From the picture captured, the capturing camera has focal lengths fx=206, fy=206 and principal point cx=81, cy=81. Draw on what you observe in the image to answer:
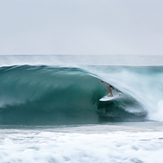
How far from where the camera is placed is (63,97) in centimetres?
297

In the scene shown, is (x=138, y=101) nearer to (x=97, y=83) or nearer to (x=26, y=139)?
(x=97, y=83)

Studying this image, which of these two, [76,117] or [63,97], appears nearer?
[76,117]

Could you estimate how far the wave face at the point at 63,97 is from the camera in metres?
2.55

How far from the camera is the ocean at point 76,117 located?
4.52 ft

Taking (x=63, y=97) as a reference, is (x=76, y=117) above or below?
below

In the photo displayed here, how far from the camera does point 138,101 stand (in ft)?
9.07

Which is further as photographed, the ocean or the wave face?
the wave face

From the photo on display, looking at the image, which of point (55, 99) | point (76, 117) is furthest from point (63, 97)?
point (76, 117)

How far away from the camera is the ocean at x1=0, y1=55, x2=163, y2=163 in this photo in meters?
1.38

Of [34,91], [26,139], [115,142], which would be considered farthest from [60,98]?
[115,142]

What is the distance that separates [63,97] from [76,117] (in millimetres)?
513

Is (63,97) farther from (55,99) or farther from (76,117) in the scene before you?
(76,117)

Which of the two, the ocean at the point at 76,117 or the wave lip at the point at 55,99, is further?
the wave lip at the point at 55,99

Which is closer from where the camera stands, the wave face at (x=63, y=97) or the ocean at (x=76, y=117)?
the ocean at (x=76, y=117)
